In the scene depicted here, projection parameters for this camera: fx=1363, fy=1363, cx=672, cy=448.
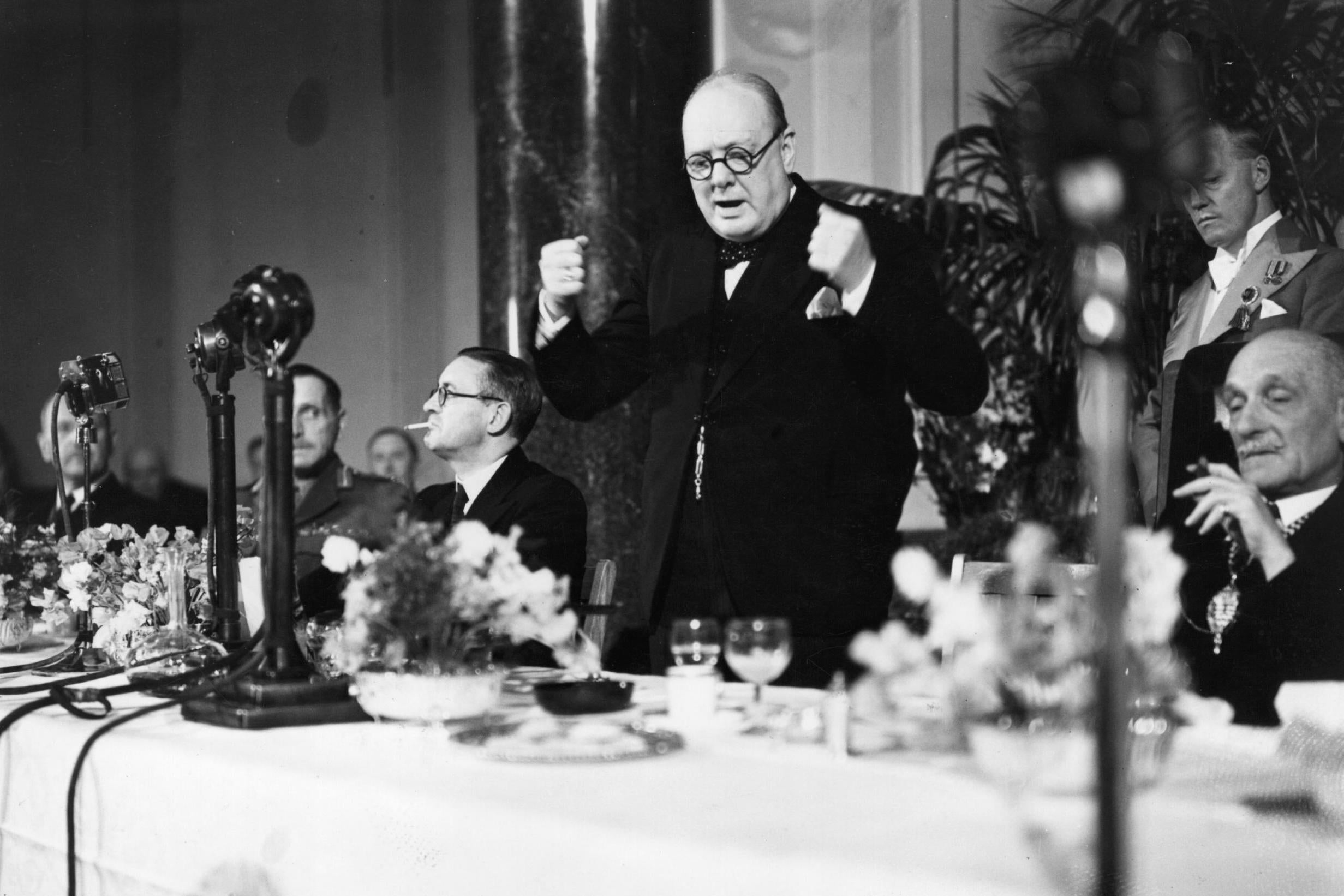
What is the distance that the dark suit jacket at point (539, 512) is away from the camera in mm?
2643

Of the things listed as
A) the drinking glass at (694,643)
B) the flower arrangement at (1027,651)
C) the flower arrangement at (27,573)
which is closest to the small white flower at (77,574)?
the flower arrangement at (27,573)

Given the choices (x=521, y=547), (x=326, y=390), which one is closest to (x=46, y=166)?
(x=326, y=390)

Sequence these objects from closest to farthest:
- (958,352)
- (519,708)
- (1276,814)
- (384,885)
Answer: (1276,814) < (384,885) < (519,708) < (958,352)

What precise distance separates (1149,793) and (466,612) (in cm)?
75

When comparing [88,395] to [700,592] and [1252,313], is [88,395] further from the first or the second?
[1252,313]

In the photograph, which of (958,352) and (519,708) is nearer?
(519,708)

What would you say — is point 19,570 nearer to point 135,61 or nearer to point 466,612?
point 466,612

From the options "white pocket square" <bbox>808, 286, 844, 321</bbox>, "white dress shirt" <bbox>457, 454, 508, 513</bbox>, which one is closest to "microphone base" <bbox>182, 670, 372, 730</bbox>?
"white dress shirt" <bbox>457, 454, 508, 513</bbox>

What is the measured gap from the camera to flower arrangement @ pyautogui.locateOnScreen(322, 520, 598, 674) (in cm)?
152

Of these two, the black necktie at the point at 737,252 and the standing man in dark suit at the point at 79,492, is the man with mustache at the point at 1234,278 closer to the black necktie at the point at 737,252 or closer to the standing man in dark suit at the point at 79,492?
the black necktie at the point at 737,252

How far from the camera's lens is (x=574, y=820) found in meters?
1.13

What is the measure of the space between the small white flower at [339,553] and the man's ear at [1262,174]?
7.62ft

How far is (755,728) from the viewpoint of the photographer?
1571mm

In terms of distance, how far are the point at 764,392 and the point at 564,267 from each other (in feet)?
1.94
